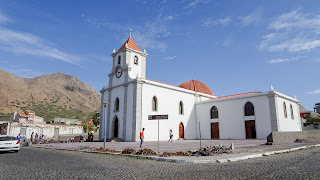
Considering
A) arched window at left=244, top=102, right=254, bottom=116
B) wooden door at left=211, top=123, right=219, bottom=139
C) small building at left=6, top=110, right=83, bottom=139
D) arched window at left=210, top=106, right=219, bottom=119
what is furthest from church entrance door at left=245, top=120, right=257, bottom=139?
small building at left=6, top=110, right=83, bottom=139

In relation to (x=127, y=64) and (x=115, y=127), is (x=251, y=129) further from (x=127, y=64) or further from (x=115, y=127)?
(x=127, y=64)

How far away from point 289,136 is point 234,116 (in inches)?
390

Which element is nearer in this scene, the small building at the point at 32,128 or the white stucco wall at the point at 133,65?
the white stucco wall at the point at 133,65

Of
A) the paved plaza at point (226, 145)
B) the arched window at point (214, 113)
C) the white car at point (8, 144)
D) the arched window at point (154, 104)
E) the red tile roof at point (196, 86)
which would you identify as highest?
the red tile roof at point (196, 86)

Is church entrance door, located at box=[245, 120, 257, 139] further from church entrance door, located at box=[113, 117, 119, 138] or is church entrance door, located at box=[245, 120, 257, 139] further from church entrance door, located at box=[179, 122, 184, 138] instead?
church entrance door, located at box=[113, 117, 119, 138]

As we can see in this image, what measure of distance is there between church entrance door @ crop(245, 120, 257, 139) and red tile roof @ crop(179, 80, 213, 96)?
10634mm

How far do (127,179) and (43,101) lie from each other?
101 meters

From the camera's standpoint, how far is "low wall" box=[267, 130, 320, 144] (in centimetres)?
1653

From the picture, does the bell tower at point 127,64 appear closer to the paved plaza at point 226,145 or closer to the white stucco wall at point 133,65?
the white stucco wall at point 133,65

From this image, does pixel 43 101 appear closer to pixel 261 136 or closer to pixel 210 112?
pixel 210 112

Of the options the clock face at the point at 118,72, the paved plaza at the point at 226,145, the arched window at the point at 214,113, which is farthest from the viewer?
the arched window at the point at 214,113

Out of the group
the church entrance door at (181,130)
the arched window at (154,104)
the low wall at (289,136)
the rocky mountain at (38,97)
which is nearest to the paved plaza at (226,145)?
the low wall at (289,136)

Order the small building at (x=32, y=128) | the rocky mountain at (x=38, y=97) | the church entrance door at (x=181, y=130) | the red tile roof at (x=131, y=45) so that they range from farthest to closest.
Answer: the rocky mountain at (x=38, y=97), the small building at (x=32, y=128), the red tile roof at (x=131, y=45), the church entrance door at (x=181, y=130)

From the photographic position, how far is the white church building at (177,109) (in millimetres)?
24984
